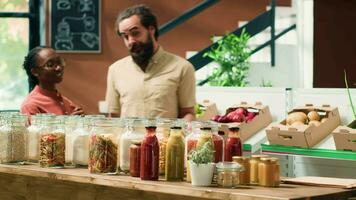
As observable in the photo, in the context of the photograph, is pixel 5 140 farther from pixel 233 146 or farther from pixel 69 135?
pixel 233 146

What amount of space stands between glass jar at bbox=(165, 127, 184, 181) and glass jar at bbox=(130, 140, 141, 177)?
13 centimetres

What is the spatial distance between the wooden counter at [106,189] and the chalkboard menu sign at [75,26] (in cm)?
493

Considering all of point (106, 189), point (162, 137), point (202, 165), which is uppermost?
point (162, 137)

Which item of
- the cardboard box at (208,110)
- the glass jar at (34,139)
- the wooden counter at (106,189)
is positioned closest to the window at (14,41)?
the cardboard box at (208,110)

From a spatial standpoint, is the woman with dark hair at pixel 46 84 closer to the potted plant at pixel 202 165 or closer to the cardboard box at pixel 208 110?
the cardboard box at pixel 208 110

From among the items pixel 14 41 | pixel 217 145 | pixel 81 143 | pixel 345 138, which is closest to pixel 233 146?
pixel 217 145

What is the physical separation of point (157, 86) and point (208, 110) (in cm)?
84

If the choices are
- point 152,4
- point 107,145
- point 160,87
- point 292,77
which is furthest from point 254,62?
point 107,145

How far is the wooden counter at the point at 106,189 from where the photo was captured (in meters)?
2.91

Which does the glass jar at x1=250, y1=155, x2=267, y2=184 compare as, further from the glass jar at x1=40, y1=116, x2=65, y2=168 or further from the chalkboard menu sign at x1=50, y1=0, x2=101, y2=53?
the chalkboard menu sign at x1=50, y1=0, x2=101, y2=53

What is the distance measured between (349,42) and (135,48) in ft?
8.51

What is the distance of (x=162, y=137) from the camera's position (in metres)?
3.31

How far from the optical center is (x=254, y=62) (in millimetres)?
8852

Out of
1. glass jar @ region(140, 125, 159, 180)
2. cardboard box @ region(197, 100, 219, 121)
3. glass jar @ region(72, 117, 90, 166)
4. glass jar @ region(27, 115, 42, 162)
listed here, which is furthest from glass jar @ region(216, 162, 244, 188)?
cardboard box @ region(197, 100, 219, 121)
